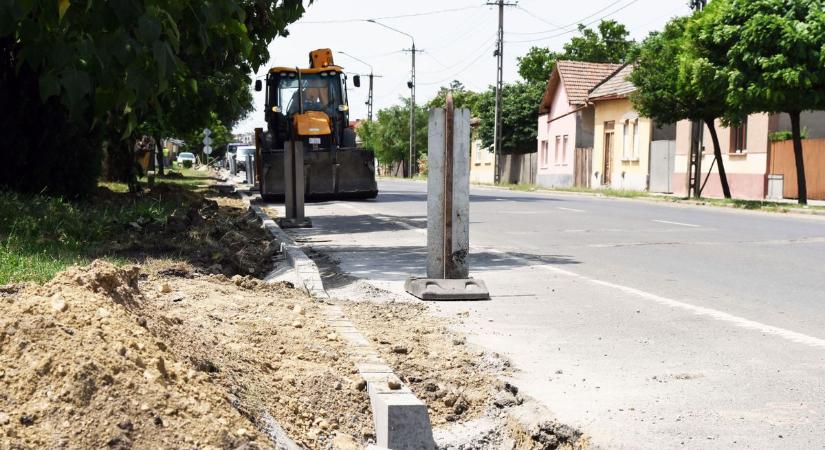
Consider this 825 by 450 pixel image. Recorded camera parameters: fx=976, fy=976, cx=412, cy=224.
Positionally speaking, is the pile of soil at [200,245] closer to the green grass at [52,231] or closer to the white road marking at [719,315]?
the green grass at [52,231]

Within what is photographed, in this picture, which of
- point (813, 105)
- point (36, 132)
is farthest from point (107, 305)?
point (813, 105)

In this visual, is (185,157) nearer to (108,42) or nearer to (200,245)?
(200,245)

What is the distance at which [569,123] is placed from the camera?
52.0m

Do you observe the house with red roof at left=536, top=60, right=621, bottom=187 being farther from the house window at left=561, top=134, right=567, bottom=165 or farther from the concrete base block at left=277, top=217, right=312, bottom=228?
the concrete base block at left=277, top=217, right=312, bottom=228

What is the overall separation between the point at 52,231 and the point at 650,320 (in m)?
6.55

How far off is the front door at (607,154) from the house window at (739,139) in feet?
37.6

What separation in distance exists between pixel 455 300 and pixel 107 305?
423 cm

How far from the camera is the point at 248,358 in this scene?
191 inches

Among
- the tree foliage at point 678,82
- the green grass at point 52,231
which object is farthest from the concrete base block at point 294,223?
the tree foliage at point 678,82

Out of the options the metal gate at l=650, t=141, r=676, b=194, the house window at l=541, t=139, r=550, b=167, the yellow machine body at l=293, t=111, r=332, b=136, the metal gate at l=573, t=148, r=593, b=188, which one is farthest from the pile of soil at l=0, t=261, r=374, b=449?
the house window at l=541, t=139, r=550, b=167

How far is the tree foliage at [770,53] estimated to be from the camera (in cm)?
2450

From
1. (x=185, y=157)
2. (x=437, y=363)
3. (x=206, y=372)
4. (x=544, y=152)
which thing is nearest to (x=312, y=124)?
(x=437, y=363)

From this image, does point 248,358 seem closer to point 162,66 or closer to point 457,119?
point 162,66

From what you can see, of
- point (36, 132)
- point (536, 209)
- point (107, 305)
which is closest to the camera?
point (107, 305)
